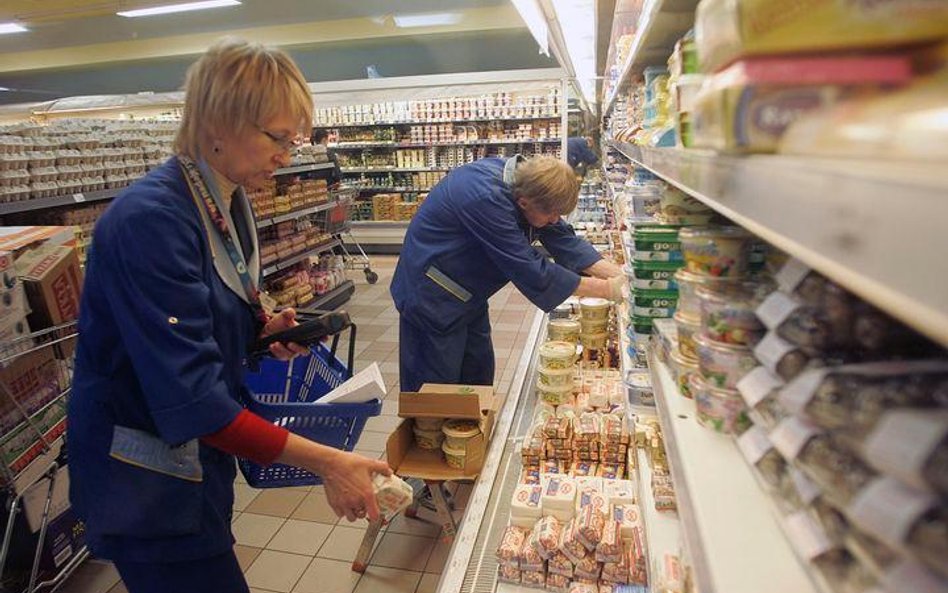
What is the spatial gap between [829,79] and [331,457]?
125 cm

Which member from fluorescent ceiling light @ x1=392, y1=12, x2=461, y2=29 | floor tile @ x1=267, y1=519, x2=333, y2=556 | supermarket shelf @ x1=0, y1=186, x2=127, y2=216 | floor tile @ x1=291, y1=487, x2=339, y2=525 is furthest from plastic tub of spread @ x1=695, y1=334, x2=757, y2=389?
fluorescent ceiling light @ x1=392, y1=12, x2=461, y2=29

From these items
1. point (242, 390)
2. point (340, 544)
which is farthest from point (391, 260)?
point (242, 390)

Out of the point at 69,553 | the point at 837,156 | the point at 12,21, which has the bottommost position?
the point at 69,553

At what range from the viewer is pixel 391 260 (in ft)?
32.1

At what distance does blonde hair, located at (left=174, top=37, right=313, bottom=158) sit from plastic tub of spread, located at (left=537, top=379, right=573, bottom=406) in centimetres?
149

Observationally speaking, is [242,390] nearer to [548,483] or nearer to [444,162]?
[548,483]

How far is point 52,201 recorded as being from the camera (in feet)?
11.3

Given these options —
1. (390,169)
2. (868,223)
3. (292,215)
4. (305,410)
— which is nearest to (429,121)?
(390,169)

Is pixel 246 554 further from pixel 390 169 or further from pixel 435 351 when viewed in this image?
pixel 390 169

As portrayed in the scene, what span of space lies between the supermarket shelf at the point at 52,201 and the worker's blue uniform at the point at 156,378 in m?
2.37

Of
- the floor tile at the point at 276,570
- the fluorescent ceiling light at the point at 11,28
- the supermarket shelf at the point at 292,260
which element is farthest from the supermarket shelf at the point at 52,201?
the fluorescent ceiling light at the point at 11,28

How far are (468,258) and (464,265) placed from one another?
37 millimetres

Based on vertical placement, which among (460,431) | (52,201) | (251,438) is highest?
(52,201)

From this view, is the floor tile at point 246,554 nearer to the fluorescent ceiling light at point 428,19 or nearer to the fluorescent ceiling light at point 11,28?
the fluorescent ceiling light at point 428,19
